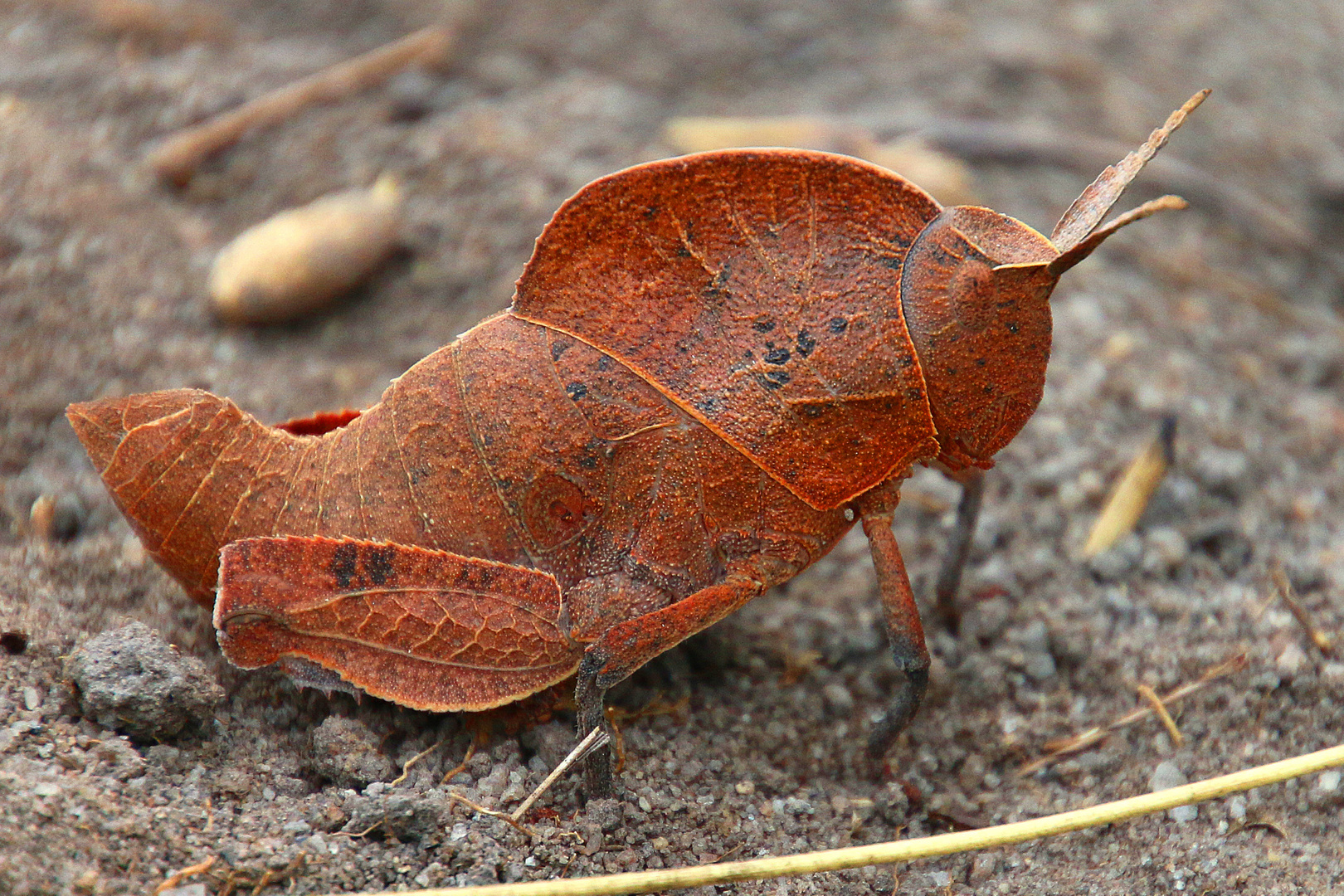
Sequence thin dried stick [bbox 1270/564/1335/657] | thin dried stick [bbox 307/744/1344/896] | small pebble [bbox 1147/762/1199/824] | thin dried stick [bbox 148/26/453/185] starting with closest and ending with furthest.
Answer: thin dried stick [bbox 307/744/1344/896], small pebble [bbox 1147/762/1199/824], thin dried stick [bbox 1270/564/1335/657], thin dried stick [bbox 148/26/453/185]

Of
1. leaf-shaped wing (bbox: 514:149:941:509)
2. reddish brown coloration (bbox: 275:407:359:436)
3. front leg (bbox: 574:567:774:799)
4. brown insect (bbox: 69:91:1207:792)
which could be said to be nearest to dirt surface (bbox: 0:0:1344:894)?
front leg (bbox: 574:567:774:799)

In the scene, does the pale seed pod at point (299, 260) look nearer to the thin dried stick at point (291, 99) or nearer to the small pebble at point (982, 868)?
the thin dried stick at point (291, 99)

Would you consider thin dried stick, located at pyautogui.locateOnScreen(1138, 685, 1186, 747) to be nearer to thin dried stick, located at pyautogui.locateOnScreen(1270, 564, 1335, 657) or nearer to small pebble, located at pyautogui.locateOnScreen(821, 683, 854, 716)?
thin dried stick, located at pyautogui.locateOnScreen(1270, 564, 1335, 657)

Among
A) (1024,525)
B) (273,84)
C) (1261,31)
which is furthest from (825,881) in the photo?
(1261,31)

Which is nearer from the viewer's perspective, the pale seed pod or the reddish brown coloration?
the reddish brown coloration

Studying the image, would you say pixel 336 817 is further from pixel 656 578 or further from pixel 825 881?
pixel 825 881

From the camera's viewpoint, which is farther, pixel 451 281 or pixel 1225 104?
pixel 1225 104
